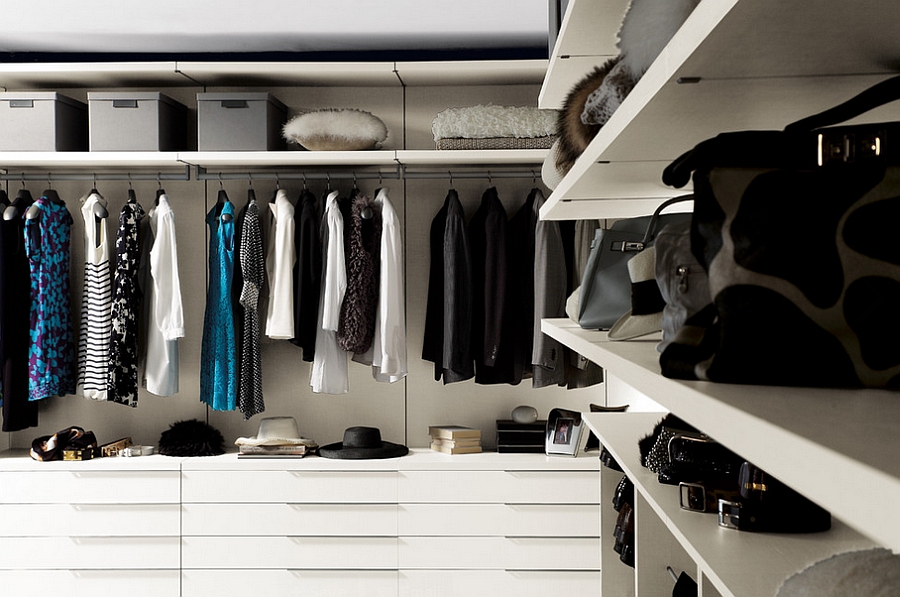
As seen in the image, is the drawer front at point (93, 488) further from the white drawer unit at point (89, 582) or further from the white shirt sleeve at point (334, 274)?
the white shirt sleeve at point (334, 274)

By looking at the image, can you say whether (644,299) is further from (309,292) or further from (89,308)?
(89,308)

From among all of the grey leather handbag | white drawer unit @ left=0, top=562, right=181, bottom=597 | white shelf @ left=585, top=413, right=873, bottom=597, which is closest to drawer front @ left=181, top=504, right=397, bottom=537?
white drawer unit @ left=0, top=562, right=181, bottom=597

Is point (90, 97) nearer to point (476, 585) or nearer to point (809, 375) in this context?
point (476, 585)

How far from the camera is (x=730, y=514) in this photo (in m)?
1.16

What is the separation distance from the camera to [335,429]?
12.3 feet

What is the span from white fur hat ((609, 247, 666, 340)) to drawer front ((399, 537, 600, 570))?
7.65ft

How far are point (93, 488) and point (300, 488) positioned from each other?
860 millimetres

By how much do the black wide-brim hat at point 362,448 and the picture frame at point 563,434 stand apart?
2.05 ft

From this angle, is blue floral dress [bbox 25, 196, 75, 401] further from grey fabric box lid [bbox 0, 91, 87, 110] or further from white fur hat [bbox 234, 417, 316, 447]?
white fur hat [bbox 234, 417, 316, 447]

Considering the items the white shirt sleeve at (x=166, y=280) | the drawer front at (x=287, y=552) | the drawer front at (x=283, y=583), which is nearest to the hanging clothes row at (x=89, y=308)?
the white shirt sleeve at (x=166, y=280)

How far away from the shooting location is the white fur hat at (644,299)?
1.14m

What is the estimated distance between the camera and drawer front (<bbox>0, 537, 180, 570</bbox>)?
3.35 m

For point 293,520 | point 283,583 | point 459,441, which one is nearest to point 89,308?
point 293,520

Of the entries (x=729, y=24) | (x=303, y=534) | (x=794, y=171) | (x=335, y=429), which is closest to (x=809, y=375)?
(x=794, y=171)
